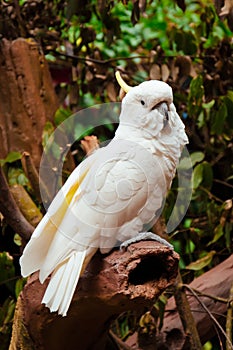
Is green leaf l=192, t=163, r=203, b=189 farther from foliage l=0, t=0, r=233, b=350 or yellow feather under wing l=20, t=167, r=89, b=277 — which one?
yellow feather under wing l=20, t=167, r=89, b=277

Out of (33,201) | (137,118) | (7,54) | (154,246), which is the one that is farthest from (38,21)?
(154,246)

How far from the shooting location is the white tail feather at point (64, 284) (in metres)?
1.15

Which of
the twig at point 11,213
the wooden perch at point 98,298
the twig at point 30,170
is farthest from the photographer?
the twig at point 30,170

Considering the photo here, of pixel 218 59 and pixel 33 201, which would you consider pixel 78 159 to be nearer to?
pixel 33 201

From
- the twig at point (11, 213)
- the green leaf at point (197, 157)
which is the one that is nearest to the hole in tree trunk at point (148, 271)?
the twig at point (11, 213)

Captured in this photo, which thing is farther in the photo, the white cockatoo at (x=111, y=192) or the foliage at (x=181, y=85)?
the foliage at (x=181, y=85)

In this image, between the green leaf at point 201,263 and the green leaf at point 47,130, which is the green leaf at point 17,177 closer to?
the green leaf at point 47,130

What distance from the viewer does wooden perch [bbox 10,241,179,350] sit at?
1.14m

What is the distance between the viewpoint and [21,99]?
2.12 m

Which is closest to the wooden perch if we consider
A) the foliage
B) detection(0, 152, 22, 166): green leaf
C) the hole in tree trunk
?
the hole in tree trunk

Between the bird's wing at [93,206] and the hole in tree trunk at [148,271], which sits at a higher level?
the bird's wing at [93,206]

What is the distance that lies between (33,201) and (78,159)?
32 centimetres

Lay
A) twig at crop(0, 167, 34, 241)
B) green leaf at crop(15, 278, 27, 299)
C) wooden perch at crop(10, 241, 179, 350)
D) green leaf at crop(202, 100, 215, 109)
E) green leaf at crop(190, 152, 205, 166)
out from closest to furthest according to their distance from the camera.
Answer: wooden perch at crop(10, 241, 179, 350) < twig at crop(0, 167, 34, 241) < green leaf at crop(15, 278, 27, 299) < green leaf at crop(190, 152, 205, 166) < green leaf at crop(202, 100, 215, 109)

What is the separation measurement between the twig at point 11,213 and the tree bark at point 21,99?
0.53 meters
